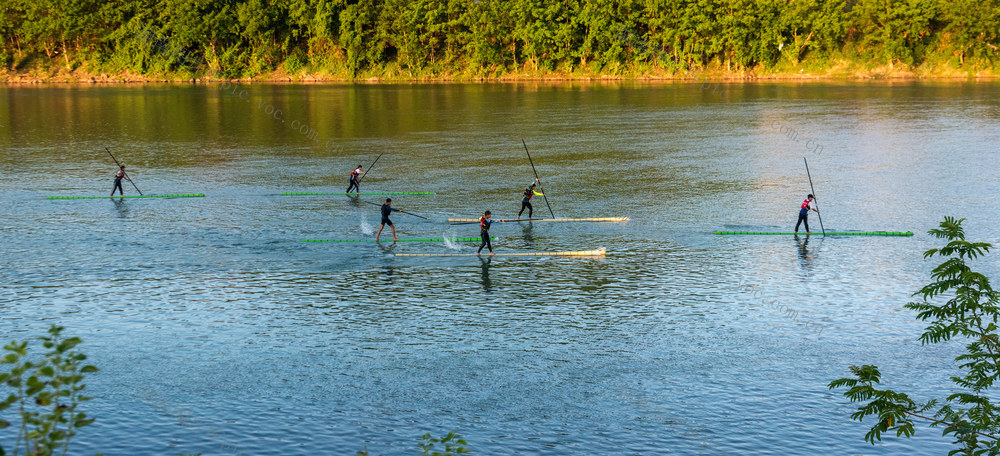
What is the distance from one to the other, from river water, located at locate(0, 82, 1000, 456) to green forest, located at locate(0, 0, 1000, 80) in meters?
92.3

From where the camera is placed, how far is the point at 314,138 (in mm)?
89312

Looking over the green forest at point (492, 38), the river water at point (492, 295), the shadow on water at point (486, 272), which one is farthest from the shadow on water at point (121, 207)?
the green forest at point (492, 38)

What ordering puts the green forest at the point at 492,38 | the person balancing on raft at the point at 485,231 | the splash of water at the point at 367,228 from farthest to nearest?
the green forest at the point at 492,38 < the splash of water at the point at 367,228 < the person balancing on raft at the point at 485,231

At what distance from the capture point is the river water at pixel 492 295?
904 inches

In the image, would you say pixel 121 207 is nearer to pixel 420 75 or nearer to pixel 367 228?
pixel 367 228

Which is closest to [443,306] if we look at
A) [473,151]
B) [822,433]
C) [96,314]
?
[96,314]

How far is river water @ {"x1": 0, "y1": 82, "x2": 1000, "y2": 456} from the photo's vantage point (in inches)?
904

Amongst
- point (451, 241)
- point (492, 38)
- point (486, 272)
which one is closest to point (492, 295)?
point (486, 272)

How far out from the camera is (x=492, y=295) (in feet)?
112

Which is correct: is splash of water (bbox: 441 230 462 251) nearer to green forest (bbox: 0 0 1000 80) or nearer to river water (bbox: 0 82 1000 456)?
river water (bbox: 0 82 1000 456)

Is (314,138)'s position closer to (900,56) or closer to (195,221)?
(195,221)

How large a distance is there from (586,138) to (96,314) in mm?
62117

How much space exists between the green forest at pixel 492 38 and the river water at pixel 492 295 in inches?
3636

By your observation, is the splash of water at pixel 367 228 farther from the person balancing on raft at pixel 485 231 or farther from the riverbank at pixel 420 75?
the riverbank at pixel 420 75
